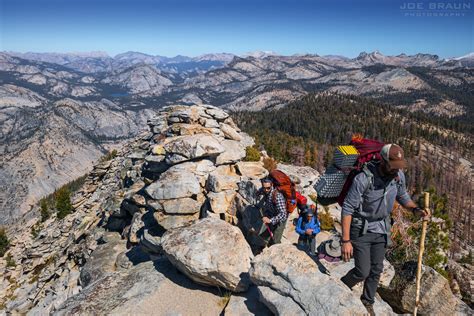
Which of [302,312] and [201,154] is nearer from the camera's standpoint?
[302,312]

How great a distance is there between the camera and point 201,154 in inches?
814

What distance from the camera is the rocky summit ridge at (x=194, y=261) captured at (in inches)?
380

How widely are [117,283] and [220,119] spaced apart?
2069 cm

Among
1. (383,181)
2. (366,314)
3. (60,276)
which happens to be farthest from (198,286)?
(60,276)

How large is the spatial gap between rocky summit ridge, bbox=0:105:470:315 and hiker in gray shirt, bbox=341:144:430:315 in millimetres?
1170

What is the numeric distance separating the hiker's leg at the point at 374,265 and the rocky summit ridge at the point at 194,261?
38 cm

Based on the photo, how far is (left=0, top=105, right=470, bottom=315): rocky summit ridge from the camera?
9.65 m

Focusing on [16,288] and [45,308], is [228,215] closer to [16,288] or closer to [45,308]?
[45,308]

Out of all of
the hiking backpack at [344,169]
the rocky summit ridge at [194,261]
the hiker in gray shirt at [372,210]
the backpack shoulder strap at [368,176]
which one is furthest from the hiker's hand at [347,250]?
the rocky summit ridge at [194,261]

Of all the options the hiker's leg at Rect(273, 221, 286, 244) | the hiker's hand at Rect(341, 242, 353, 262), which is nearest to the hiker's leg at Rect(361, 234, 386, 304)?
the hiker's hand at Rect(341, 242, 353, 262)

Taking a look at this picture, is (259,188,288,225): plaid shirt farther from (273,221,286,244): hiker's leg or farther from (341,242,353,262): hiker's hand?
(341,242,353,262): hiker's hand

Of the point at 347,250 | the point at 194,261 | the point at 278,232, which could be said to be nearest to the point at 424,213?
the point at 347,250

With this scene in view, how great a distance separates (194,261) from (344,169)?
245 inches

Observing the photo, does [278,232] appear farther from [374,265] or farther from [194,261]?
[374,265]
